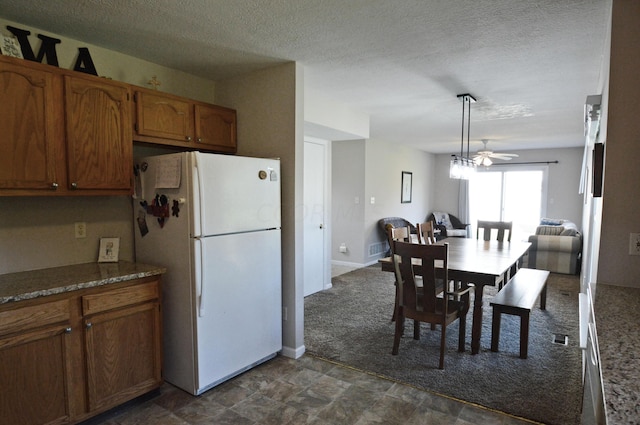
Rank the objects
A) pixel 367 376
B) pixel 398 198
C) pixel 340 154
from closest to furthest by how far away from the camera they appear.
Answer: pixel 367 376 → pixel 340 154 → pixel 398 198

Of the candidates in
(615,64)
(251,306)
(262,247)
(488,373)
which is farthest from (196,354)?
(615,64)

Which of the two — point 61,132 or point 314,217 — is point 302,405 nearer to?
point 61,132

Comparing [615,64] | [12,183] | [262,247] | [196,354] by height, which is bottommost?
[196,354]

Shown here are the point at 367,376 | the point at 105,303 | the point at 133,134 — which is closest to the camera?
the point at 105,303

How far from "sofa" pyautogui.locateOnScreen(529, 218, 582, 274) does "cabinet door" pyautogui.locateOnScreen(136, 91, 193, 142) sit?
5728 millimetres

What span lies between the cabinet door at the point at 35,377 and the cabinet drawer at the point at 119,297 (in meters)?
0.16

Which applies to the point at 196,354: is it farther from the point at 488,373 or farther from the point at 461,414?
the point at 488,373

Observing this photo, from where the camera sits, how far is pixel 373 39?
2.39 m

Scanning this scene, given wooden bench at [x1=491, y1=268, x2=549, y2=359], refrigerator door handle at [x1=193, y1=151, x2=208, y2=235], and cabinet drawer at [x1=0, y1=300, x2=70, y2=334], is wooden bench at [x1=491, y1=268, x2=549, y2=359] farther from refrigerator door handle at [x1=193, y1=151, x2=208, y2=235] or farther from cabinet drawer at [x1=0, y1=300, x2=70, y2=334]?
cabinet drawer at [x1=0, y1=300, x2=70, y2=334]

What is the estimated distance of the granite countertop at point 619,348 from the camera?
0.89 m

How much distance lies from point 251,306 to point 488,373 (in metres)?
1.83

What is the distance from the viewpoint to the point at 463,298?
10.7ft

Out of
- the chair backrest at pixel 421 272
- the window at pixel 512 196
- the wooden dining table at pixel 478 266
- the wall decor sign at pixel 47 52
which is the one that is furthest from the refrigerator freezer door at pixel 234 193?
the window at pixel 512 196

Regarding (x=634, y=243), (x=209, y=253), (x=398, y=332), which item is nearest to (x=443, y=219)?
(x=398, y=332)
